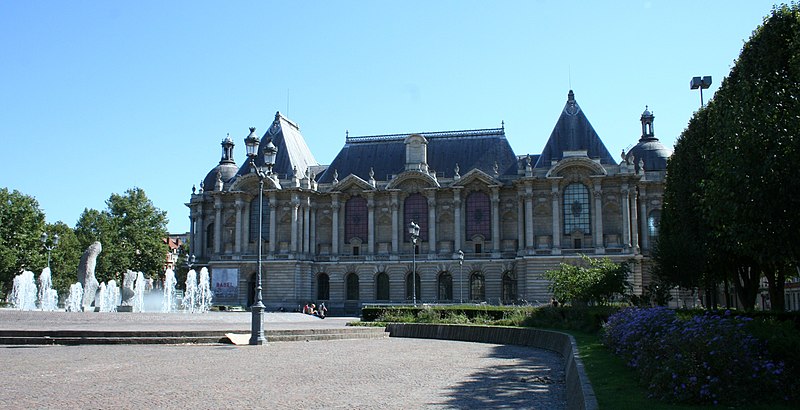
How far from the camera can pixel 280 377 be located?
55.7 feet

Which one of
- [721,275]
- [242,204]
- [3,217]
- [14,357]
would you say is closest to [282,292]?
[242,204]

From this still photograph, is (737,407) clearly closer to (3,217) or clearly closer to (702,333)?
(702,333)

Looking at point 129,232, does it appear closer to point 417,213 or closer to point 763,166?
point 417,213

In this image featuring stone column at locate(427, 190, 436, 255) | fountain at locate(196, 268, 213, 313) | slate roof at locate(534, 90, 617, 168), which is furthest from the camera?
stone column at locate(427, 190, 436, 255)

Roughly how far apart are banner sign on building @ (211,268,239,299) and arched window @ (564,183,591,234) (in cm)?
3078

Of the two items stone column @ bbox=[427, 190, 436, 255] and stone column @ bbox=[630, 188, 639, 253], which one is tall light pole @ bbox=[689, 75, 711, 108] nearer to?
stone column @ bbox=[630, 188, 639, 253]

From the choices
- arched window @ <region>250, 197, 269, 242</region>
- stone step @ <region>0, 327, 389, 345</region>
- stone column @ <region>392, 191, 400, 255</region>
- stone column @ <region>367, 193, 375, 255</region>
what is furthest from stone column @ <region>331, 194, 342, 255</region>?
stone step @ <region>0, 327, 389, 345</region>

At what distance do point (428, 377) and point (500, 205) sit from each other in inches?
2100

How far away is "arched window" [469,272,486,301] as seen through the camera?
69750mm

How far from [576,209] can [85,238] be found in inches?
2054

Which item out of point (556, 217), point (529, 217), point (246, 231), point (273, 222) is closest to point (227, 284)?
point (246, 231)

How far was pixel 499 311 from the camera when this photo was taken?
38250 millimetres

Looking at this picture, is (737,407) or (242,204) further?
(242,204)

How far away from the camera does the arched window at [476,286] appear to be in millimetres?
69750
